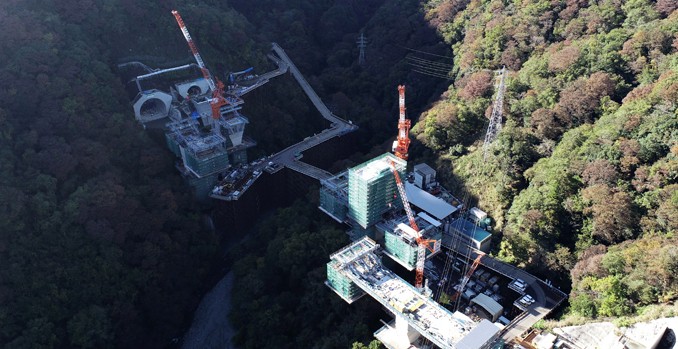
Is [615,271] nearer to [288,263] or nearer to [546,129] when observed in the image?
[546,129]

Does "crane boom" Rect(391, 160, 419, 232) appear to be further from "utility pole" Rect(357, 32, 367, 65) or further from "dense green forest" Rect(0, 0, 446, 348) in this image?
"utility pole" Rect(357, 32, 367, 65)

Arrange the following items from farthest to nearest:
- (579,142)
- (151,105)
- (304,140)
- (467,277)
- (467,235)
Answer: (304,140), (151,105), (467,235), (579,142), (467,277)

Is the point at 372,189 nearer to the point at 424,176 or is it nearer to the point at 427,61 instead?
Answer: the point at 424,176

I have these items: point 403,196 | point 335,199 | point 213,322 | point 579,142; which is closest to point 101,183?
point 213,322

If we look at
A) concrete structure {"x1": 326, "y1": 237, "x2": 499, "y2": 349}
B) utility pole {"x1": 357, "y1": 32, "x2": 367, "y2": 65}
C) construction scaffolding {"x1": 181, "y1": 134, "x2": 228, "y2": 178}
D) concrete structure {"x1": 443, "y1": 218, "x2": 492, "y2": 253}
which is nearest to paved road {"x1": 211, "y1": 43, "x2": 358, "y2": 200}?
construction scaffolding {"x1": 181, "y1": 134, "x2": 228, "y2": 178}

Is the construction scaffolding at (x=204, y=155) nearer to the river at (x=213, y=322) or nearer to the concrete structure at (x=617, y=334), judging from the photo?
the river at (x=213, y=322)
